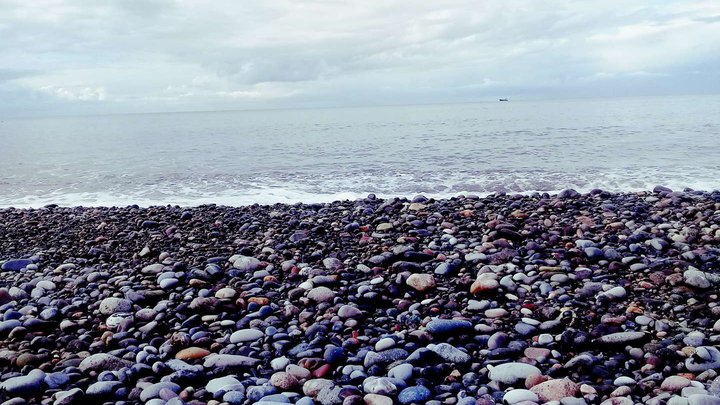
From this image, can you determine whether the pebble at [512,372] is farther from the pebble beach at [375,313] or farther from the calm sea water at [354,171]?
the calm sea water at [354,171]

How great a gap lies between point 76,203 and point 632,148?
21.0 meters

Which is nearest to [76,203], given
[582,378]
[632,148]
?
[582,378]

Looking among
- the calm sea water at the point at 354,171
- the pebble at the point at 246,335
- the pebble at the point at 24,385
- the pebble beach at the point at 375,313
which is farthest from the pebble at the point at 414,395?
the calm sea water at the point at 354,171

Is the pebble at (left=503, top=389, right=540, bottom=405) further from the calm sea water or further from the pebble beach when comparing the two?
the calm sea water

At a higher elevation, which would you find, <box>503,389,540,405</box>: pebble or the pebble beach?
the pebble beach

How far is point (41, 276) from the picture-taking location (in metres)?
6.10

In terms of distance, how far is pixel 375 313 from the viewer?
4.74 m

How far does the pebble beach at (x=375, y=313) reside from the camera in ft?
11.5

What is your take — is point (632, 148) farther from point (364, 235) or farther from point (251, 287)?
point (251, 287)

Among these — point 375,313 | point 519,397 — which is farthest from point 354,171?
point 519,397

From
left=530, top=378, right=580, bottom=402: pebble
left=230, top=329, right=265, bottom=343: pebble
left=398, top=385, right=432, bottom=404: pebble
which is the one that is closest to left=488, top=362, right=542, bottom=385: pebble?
left=530, top=378, right=580, bottom=402: pebble

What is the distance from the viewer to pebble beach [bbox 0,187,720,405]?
351 centimetres

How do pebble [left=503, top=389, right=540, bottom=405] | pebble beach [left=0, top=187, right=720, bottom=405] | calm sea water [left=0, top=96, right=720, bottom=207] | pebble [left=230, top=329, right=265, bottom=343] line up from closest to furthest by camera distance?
pebble [left=503, top=389, right=540, bottom=405] → pebble beach [left=0, top=187, right=720, bottom=405] → pebble [left=230, top=329, right=265, bottom=343] → calm sea water [left=0, top=96, right=720, bottom=207]

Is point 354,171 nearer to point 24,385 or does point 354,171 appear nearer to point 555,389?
point 24,385
